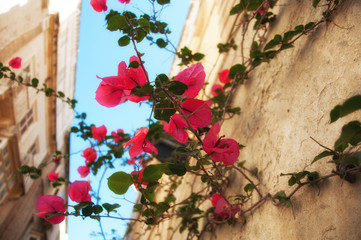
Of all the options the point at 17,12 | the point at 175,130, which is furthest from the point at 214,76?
the point at 17,12

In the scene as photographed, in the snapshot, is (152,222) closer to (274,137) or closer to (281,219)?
(281,219)

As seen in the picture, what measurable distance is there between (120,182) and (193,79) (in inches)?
15.3

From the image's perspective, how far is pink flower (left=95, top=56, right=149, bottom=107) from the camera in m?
0.78

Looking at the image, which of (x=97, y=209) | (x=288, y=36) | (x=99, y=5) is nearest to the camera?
(x=97, y=209)

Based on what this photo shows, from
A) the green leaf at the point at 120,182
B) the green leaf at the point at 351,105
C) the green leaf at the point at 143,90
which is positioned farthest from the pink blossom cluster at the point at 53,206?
the green leaf at the point at 351,105

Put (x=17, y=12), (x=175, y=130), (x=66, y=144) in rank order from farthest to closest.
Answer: (x=66, y=144) < (x=17, y=12) < (x=175, y=130)

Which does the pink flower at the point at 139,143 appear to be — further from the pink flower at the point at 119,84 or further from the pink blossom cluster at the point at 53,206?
the pink blossom cluster at the point at 53,206

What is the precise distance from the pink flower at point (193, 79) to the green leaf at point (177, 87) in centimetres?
4

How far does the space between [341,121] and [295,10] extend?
765mm

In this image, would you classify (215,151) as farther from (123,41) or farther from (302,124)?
A: (123,41)

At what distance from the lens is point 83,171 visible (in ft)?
7.11

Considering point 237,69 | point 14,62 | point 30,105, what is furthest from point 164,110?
point 30,105

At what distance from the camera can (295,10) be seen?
1275mm

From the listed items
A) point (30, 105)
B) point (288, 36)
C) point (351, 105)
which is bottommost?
point (351, 105)
